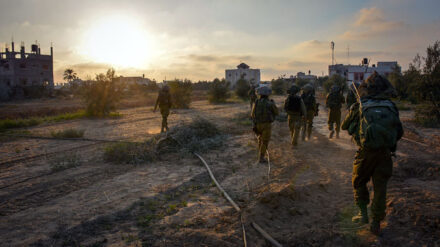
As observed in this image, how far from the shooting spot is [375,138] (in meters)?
3.45

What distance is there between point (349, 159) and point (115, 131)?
406 inches

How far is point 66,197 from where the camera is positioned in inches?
208

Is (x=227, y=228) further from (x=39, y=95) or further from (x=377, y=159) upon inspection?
(x=39, y=95)

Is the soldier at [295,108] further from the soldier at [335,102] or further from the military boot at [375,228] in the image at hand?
the military boot at [375,228]

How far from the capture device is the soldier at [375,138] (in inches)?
137

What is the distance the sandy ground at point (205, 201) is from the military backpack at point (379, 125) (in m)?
Result: 1.22

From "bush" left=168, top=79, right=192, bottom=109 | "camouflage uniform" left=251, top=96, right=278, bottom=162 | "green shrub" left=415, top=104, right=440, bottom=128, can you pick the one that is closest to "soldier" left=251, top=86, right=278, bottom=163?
"camouflage uniform" left=251, top=96, right=278, bottom=162

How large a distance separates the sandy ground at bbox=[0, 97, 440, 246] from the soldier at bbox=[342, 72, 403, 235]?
47cm

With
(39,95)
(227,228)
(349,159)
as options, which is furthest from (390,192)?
(39,95)

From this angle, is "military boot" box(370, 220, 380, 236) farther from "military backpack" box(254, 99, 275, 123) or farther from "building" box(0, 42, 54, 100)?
"building" box(0, 42, 54, 100)

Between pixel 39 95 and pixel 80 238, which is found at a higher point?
pixel 39 95

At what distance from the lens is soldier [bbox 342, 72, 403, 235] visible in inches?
137

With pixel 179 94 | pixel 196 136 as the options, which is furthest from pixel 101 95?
pixel 196 136

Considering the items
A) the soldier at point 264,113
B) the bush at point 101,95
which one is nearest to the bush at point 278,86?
the bush at point 101,95
